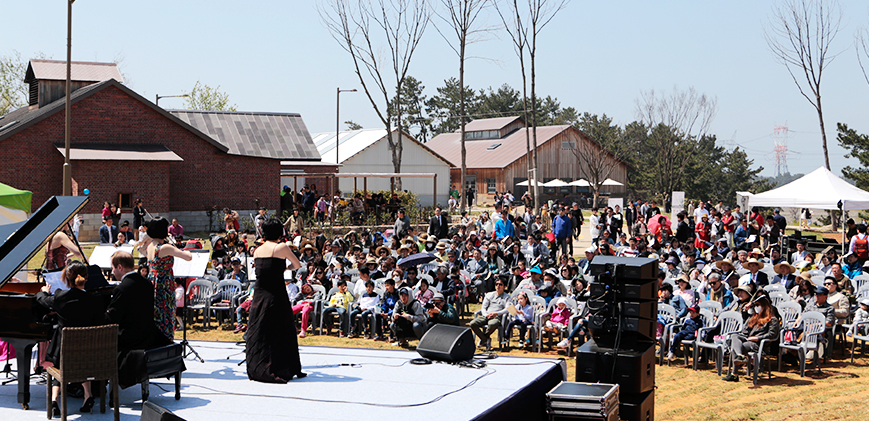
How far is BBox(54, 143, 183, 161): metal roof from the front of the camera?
85.2ft

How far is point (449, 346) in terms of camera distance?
8234 mm

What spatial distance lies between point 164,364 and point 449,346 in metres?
2.96

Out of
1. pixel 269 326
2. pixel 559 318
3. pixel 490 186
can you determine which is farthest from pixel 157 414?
pixel 490 186

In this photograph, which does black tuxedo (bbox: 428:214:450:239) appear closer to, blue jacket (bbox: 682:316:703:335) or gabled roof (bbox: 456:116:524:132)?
blue jacket (bbox: 682:316:703:335)

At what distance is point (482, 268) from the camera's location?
16.2m

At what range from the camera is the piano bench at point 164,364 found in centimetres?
Result: 663

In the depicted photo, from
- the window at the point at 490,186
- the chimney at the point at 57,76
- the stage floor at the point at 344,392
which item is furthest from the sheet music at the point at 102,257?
the window at the point at 490,186

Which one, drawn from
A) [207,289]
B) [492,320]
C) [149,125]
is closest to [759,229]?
[492,320]

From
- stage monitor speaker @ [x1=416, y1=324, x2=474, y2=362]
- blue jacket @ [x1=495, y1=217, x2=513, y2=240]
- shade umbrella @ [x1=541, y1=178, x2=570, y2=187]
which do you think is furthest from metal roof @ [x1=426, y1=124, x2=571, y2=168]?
stage monitor speaker @ [x1=416, y1=324, x2=474, y2=362]

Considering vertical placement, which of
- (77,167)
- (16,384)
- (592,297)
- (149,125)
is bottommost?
(16,384)

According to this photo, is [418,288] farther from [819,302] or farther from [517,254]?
[819,302]

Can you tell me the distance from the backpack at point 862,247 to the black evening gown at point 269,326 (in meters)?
14.2

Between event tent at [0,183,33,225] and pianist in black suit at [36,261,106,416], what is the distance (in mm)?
8044

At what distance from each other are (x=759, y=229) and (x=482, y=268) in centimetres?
1070
